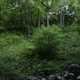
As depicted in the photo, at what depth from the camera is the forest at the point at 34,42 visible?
8133 mm

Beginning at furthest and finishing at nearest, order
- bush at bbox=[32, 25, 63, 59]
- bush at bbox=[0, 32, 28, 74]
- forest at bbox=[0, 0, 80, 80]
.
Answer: bush at bbox=[32, 25, 63, 59]
forest at bbox=[0, 0, 80, 80]
bush at bbox=[0, 32, 28, 74]

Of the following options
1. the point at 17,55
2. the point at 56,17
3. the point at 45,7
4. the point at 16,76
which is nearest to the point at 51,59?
the point at 17,55

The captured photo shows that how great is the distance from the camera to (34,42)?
375 inches

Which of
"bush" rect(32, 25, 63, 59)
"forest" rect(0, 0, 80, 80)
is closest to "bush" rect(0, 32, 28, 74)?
"forest" rect(0, 0, 80, 80)

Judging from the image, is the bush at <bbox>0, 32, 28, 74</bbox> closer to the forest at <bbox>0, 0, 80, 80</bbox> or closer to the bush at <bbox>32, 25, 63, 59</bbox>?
the forest at <bbox>0, 0, 80, 80</bbox>

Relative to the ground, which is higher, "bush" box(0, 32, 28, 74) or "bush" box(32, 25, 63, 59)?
"bush" box(32, 25, 63, 59)

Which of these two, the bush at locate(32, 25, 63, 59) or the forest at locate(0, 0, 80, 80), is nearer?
the forest at locate(0, 0, 80, 80)

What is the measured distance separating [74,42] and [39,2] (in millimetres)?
5713

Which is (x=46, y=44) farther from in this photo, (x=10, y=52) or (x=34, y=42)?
(x=10, y=52)

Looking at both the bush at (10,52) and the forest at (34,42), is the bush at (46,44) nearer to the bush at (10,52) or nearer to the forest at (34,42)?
the forest at (34,42)

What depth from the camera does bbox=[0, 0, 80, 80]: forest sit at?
8.13 meters

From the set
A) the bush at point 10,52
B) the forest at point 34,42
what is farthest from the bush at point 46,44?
the bush at point 10,52

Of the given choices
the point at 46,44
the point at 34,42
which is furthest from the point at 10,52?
the point at 46,44

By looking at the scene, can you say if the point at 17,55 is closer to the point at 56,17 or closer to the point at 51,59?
the point at 51,59
